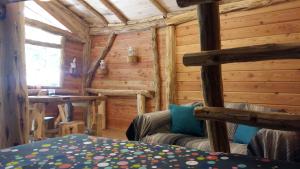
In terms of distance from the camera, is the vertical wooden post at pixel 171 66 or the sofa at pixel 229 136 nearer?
the sofa at pixel 229 136

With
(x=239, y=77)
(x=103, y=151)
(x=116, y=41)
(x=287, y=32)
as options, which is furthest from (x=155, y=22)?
(x=103, y=151)

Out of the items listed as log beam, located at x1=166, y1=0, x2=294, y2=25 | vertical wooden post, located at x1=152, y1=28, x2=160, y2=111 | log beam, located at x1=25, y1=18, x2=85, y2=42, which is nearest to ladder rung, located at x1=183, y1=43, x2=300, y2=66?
log beam, located at x1=166, y1=0, x2=294, y2=25

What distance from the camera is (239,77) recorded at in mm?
3660

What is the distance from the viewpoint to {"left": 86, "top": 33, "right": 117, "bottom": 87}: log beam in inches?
212

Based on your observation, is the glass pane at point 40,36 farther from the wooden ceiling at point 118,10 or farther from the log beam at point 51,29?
the wooden ceiling at point 118,10

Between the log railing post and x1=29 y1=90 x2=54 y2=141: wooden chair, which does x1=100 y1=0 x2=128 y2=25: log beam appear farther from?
x1=29 y1=90 x2=54 y2=141: wooden chair

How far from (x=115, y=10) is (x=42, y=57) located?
5.38ft

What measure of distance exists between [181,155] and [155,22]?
3.66 meters

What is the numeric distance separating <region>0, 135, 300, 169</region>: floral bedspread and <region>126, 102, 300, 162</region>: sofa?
1097mm

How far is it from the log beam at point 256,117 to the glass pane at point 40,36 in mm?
4261

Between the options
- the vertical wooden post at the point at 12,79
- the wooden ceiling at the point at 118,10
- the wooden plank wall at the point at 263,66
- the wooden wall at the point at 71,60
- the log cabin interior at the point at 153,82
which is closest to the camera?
the log cabin interior at the point at 153,82

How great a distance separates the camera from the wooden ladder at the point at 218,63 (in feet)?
3.96

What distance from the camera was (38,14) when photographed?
16.4ft

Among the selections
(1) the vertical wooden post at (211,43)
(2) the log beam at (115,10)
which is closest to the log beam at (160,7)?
(2) the log beam at (115,10)
